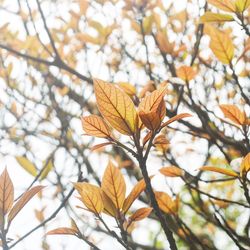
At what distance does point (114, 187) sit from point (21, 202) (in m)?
0.25

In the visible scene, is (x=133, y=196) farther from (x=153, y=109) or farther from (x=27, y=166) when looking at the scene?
(x=27, y=166)

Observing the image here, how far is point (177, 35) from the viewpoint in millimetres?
2840

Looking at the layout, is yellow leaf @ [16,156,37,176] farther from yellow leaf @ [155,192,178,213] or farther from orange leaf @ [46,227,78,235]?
orange leaf @ [46,227,78,235]

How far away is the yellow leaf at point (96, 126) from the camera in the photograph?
975 mm

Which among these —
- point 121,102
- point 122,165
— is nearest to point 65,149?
point 122,165

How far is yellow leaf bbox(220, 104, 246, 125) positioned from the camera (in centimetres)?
130

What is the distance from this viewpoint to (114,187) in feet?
3.53

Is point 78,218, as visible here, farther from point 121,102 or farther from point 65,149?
point 121,102

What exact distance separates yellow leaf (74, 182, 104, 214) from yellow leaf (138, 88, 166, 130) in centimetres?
27

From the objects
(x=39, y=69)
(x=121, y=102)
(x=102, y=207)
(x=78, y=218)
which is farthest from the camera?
(x=39, y=69)

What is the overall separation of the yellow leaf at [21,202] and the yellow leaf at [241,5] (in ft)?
2.95

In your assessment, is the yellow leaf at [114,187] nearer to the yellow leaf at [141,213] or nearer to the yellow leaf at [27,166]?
the yellow leaf at [141,213]

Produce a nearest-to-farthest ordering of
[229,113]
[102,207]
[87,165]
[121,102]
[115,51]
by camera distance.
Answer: [121,102] → [102,207] → [229,113] → [87,165] → [115,51]

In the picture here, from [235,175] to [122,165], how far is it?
1.75m
